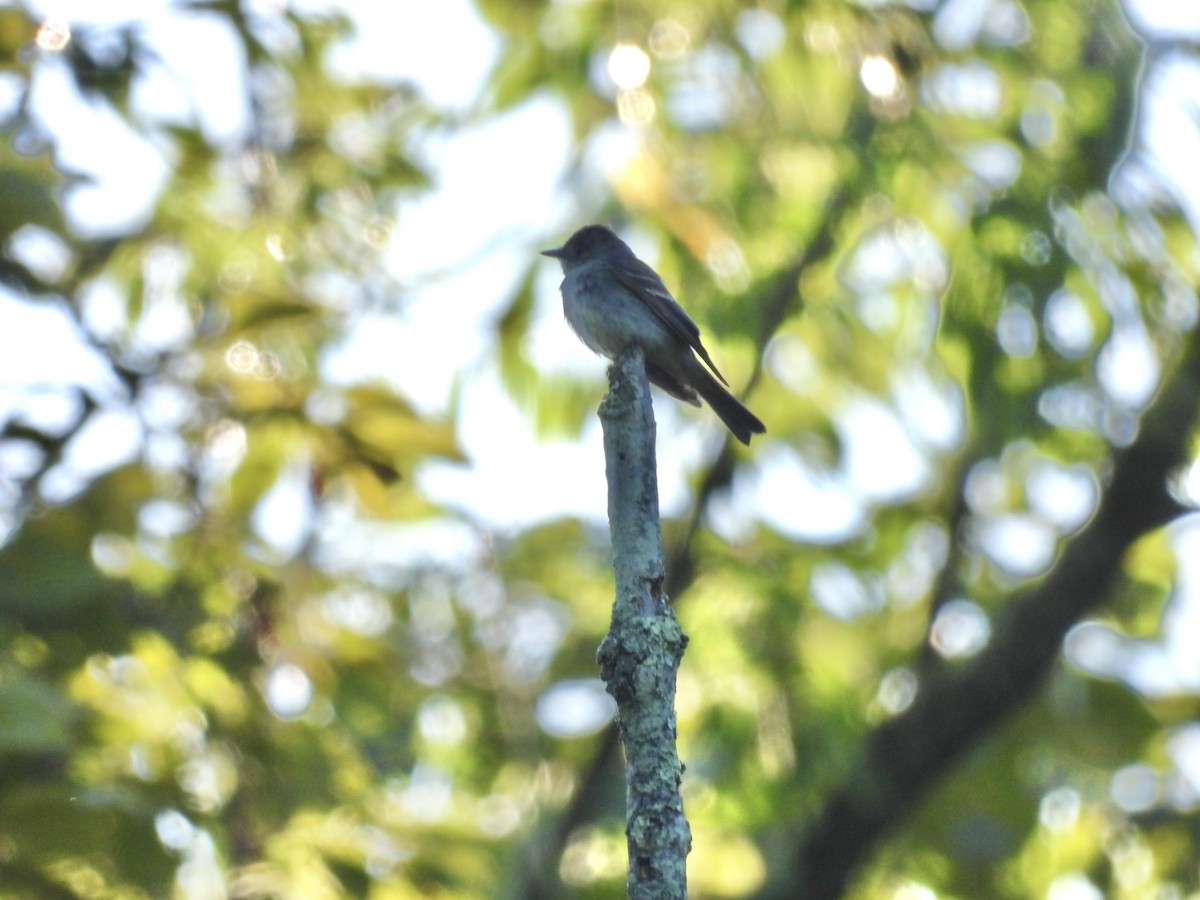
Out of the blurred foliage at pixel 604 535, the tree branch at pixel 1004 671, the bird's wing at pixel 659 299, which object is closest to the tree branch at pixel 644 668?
the blurred foliage at pixel 604 535

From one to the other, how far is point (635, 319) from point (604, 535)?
169cm

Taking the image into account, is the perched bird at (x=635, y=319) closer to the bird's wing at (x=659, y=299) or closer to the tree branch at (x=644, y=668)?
the bird's wing at (x=659, y=299)

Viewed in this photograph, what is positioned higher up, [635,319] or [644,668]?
[644,668]

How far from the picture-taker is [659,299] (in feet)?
18.2

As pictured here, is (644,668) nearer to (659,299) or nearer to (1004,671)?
(659,299)

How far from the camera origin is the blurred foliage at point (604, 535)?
13.9 ft

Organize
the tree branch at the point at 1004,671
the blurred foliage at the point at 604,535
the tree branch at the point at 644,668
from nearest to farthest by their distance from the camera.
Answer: the tree branch at the point at 644,668
the blurred foliage at the point at 604,535
the tree branch at the point at 1004,671

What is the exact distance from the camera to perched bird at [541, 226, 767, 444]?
213 inches

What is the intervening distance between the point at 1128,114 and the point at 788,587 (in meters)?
2.28

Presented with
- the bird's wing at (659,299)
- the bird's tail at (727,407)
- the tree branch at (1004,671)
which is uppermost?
the bird's wing at (659,299)

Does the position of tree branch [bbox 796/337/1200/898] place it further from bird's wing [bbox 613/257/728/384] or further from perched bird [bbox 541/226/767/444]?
bird's wing [bbox 613/257/728/384]

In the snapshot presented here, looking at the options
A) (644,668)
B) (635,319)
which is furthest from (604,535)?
(644,668)

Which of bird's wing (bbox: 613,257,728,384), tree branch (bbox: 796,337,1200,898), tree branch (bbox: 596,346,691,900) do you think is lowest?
tree branch (bbox: 796,337,1200,898)

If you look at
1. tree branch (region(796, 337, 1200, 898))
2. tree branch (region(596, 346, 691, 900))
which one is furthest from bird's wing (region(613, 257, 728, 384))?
tree branch (region(596, 346, 691, 900))
